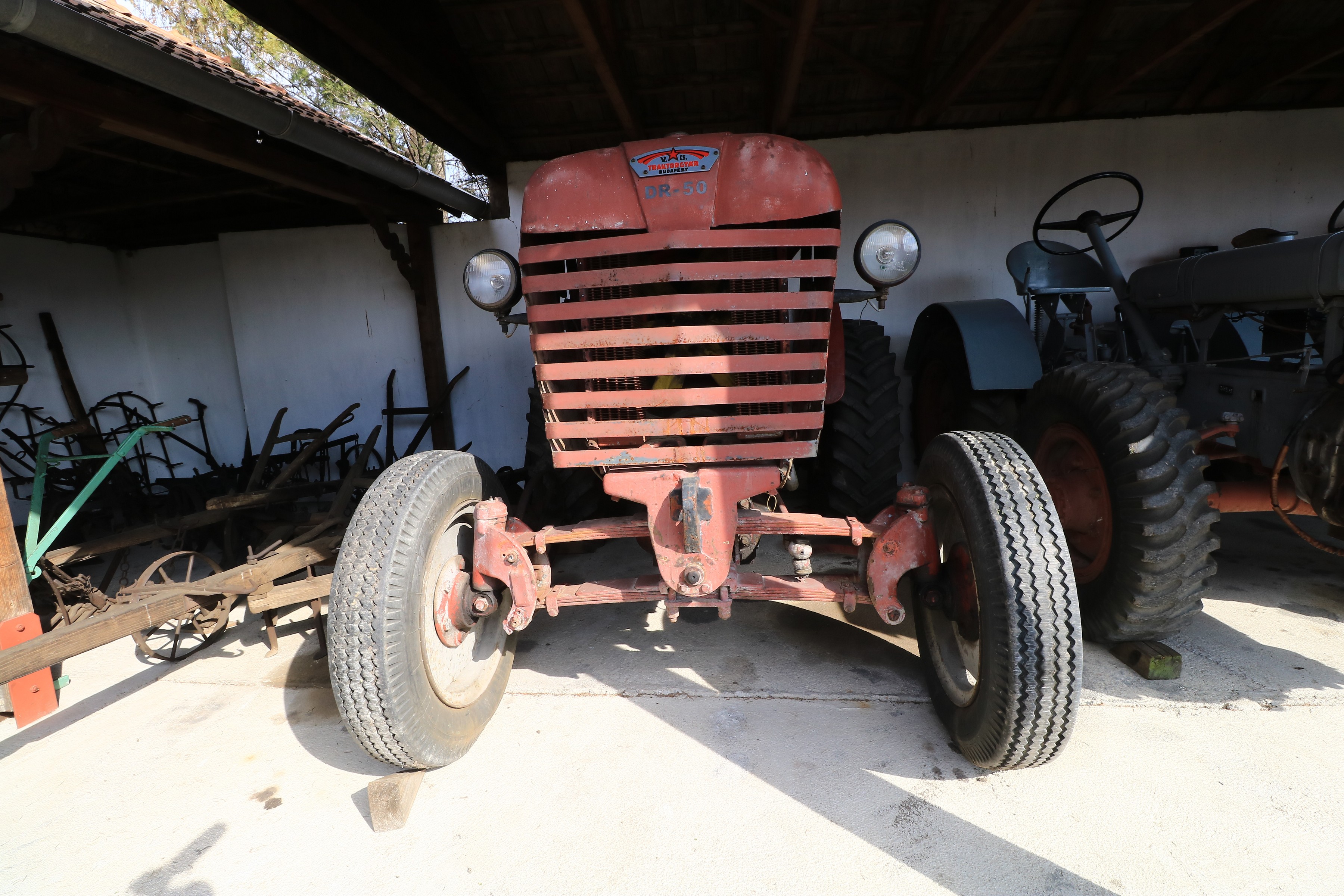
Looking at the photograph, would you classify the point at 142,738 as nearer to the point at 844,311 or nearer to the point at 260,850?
the point at 260,850

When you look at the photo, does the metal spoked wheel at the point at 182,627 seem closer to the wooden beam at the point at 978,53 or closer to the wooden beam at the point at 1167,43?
the wooden beam at the point at 978,53

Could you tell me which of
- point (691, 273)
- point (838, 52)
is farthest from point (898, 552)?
point (838, 52)

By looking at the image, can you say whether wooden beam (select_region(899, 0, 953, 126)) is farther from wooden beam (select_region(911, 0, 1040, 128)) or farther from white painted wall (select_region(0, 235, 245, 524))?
white painted wall (select_region(0, 235, 245, 524))

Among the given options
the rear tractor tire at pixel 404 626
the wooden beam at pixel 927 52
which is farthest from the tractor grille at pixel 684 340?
the wooden beam at pixel 927 52

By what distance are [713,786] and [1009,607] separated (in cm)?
99

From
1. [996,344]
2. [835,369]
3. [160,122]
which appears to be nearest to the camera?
[835,369]

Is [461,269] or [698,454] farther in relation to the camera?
[461,269]

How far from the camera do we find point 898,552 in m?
1.94

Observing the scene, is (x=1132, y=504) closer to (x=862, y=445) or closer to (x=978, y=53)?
(x=862, y=445)

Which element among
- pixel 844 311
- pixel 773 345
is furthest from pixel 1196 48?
pixel 773 345

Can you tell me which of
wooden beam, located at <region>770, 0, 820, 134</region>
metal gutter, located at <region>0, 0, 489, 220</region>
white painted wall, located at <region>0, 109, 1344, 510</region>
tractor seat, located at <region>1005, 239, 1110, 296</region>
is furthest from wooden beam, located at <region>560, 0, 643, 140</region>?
tractor seat, located at <region>1005, 239, 1110, 296</region>

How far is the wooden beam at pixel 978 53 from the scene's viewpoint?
3.35 metres

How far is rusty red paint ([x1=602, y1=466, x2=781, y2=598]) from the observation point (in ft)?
6.23

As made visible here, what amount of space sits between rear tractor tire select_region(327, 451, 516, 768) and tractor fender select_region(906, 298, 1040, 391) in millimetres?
2694
